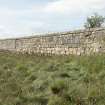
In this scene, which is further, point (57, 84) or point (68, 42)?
point (68, 42)

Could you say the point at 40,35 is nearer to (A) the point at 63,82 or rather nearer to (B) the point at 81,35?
(B) the point at 81,35

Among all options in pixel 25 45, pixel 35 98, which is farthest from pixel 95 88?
pixel 25 45

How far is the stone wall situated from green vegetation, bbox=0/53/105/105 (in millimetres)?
2581

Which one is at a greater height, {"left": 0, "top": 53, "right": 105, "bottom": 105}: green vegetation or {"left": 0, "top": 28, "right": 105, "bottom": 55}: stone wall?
{"left": 0, "top": 28, "right": 105, "bottom": 55}: stone wall

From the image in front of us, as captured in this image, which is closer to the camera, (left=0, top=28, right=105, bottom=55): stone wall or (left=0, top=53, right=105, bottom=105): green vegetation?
(left=0, top=53, right=105, bottom=105): green vegetation

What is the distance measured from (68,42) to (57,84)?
734 centimetres

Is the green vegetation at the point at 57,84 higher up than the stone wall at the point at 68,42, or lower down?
lower down

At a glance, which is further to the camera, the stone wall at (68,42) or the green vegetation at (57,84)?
the stone wall at (68,42)

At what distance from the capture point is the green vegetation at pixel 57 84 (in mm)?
6906

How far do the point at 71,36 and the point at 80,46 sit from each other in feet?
3.37

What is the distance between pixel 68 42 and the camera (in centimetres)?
1480

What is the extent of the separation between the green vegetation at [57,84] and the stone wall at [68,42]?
2.58 meters

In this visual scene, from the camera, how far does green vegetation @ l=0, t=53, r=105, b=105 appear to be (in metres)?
6.91

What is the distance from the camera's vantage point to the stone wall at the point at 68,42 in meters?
12.9
